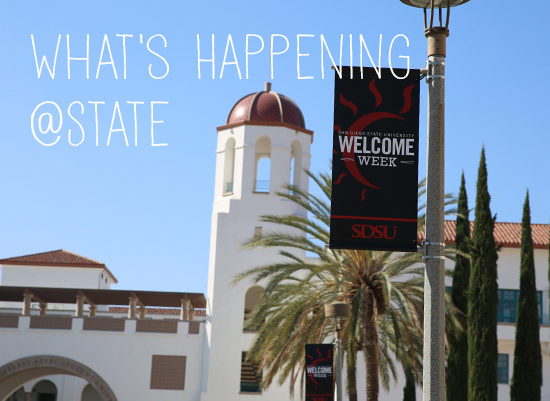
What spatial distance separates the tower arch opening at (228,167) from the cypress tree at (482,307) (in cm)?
1513

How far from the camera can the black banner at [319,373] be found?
17703 millimetres

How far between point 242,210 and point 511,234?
13146 mm

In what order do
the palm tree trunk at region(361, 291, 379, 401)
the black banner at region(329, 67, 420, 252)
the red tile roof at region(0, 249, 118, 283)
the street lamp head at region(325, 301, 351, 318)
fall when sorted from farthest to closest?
the red tile roof at region(0, 249, 118, 283), the palm tree trunk at region(361, 291, 379, 401), the street lamp head at region(325, 301, 351, 318), the black banner at region(329, 67, 420, 252)

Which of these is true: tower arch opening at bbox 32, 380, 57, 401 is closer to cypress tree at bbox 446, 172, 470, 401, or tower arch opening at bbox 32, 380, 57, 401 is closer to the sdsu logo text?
cypress tree at bbox 446, 172, 470, 401

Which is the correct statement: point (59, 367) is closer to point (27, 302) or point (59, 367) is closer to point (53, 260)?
point (27, 302)

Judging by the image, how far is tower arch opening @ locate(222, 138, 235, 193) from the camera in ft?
126

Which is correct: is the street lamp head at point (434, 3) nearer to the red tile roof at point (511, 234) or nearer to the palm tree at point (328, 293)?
the palm tree at point (328, 293)

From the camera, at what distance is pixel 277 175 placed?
37.3 meters

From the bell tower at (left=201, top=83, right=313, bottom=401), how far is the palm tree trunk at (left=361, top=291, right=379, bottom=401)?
45.6 feet

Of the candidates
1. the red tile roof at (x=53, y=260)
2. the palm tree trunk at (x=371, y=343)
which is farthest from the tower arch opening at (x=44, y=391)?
the palm tree trunk at (x=371, y=343)

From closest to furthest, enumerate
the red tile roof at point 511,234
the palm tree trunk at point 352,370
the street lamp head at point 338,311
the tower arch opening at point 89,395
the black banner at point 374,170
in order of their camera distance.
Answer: the black banner at point 374,170, the street lamp head at point 338,311, the palm tree trunk at point 352,370, the red tile roof at point 511,234, the tower arch opening at point 89,395

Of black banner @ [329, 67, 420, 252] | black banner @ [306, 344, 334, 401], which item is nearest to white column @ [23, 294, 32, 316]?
black banner @ [306, 344, 334, 401]

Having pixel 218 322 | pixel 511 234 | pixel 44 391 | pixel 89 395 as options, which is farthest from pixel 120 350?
pixel 511 234

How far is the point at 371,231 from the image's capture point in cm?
664
